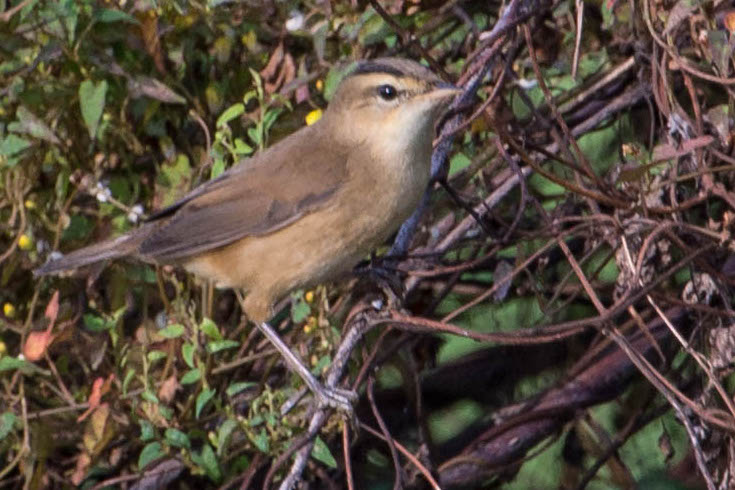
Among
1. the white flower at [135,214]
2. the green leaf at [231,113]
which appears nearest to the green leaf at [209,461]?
the white flower at [135,214]

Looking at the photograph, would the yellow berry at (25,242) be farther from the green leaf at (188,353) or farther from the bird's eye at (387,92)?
the bird's eye at (387,92)

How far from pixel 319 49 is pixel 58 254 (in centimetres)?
87

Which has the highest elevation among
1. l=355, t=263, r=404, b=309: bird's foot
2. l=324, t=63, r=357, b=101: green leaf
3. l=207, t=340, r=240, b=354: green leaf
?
l=324, t=63, r=357, b=101: green leaf

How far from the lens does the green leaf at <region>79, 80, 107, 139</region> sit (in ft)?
10.6

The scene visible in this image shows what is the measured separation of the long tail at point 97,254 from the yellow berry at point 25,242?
118 millimetres

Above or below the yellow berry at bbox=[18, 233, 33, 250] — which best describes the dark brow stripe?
above

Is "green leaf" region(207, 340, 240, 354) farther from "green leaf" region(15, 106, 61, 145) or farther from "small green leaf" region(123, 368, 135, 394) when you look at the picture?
"green leaf" region(15, 106, 61, 145)

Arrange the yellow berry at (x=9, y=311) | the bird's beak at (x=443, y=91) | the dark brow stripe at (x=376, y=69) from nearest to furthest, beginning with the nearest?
1. the bird's beak at (x=443, y=91)
2. the dark brow stripe at (x=376, y=69)
3. the yellow berry at (x=9, y=311)

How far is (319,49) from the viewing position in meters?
3.22

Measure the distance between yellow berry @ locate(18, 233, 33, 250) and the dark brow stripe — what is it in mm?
977

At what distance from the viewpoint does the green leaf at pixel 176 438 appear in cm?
312

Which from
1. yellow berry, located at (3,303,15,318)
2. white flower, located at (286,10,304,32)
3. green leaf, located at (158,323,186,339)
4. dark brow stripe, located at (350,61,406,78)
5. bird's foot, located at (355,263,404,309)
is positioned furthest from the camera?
yellow berry, located at (3,303,15,318)

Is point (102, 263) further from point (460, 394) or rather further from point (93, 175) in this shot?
point (460, 394)

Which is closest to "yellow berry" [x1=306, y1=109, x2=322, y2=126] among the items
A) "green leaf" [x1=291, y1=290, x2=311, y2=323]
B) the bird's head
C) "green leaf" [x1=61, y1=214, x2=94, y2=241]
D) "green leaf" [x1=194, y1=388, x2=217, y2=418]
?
the bird's head
